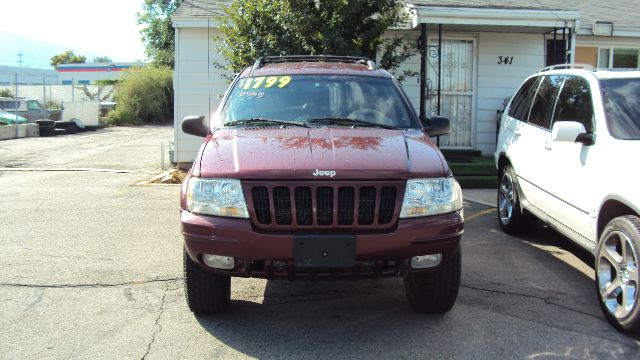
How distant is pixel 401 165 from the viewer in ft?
12.6

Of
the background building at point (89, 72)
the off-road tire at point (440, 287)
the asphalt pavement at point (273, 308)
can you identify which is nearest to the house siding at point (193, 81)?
the asphalt pavement at point (273, 308)

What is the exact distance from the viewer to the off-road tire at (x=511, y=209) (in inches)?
259

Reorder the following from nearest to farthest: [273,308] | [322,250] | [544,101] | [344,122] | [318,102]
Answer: [322,250] → [273,308] → [344,122] → [318,102] → [544,101]

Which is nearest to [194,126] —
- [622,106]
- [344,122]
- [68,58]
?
[344,122]

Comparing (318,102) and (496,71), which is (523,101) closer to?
(318,102)

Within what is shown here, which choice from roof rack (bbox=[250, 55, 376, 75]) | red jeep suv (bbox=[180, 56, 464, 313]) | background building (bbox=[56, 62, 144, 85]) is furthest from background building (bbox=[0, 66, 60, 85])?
red jeep suv (bbox=[180, 56, 464, 313])

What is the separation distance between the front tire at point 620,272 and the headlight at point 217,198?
8.41ft

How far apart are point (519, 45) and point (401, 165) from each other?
374 inches

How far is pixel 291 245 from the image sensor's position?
3.61m

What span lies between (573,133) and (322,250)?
2494mm

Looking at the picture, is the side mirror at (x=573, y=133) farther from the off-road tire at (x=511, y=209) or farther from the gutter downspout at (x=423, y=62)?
the gutter downspout at (x=423, y=62)

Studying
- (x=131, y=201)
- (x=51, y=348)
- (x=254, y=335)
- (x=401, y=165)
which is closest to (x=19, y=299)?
(x=51, y=348)

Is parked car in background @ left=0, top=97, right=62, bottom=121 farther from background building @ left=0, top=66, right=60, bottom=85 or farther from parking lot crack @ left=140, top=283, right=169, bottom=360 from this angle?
parking lot crack @ left=140, top=283, right=169, bottom=360

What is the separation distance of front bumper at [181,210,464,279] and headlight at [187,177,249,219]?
47mm
